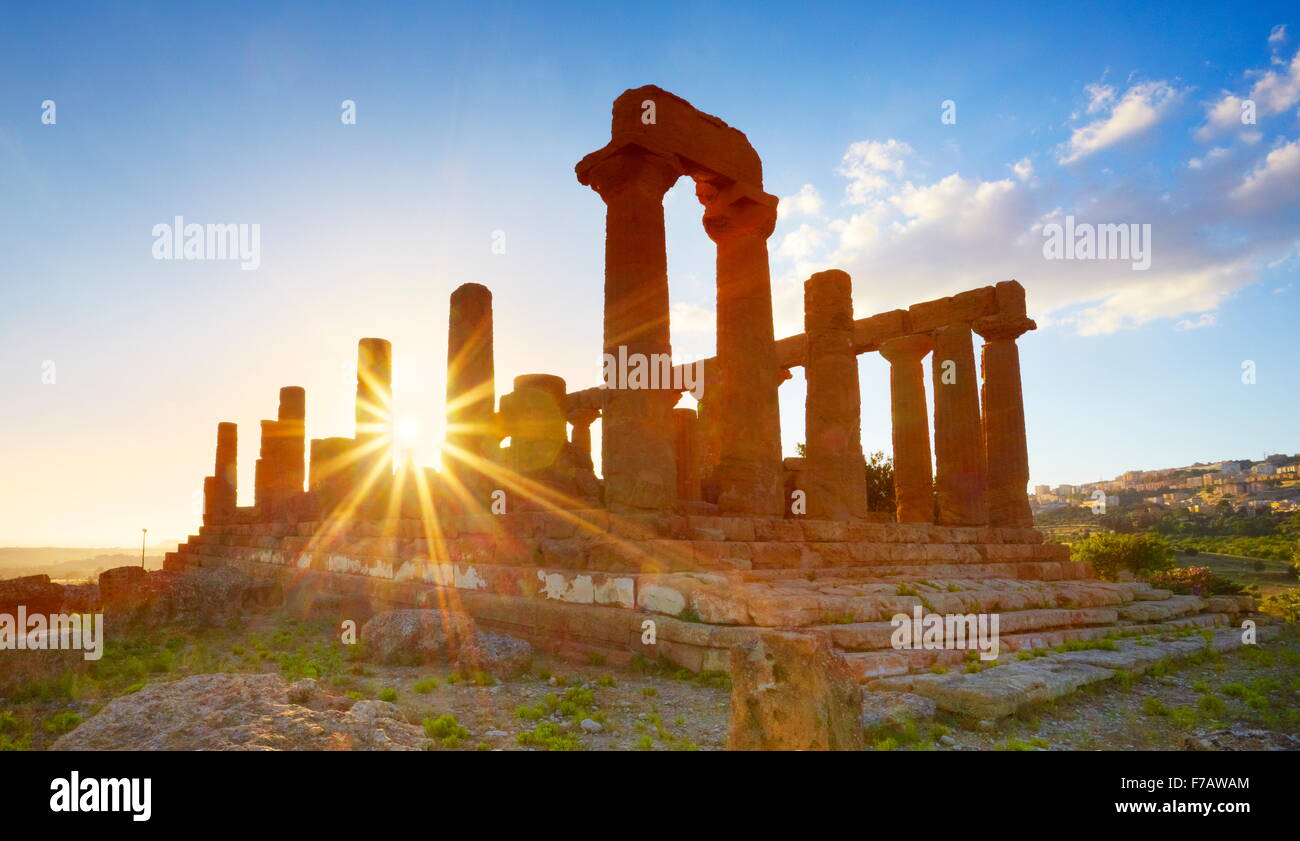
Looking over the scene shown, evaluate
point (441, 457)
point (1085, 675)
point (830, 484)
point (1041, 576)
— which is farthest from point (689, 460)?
point (1085, 675)

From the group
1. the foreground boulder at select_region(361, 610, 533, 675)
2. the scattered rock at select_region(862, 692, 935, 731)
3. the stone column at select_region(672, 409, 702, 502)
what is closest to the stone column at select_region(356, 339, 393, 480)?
the stone column at select_region(672, 409, 702, 502)

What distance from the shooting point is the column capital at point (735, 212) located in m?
13.5

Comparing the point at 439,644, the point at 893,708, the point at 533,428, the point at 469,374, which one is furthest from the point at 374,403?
the point at 893,708

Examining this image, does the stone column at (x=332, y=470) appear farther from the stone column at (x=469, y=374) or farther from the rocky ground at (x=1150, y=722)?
the rocky ground at (x=1150, y=722)

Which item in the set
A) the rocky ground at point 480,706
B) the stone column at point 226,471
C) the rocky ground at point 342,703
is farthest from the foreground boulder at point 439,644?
the stone column at point 226,471

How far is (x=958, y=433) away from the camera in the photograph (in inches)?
752

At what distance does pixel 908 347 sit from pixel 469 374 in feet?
36.4

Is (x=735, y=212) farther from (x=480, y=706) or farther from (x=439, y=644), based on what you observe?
(x=480, y=706)

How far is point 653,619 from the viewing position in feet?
27.2

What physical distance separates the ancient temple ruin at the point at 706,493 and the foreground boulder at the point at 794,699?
1.97 metres

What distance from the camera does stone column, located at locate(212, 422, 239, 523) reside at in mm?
28266
